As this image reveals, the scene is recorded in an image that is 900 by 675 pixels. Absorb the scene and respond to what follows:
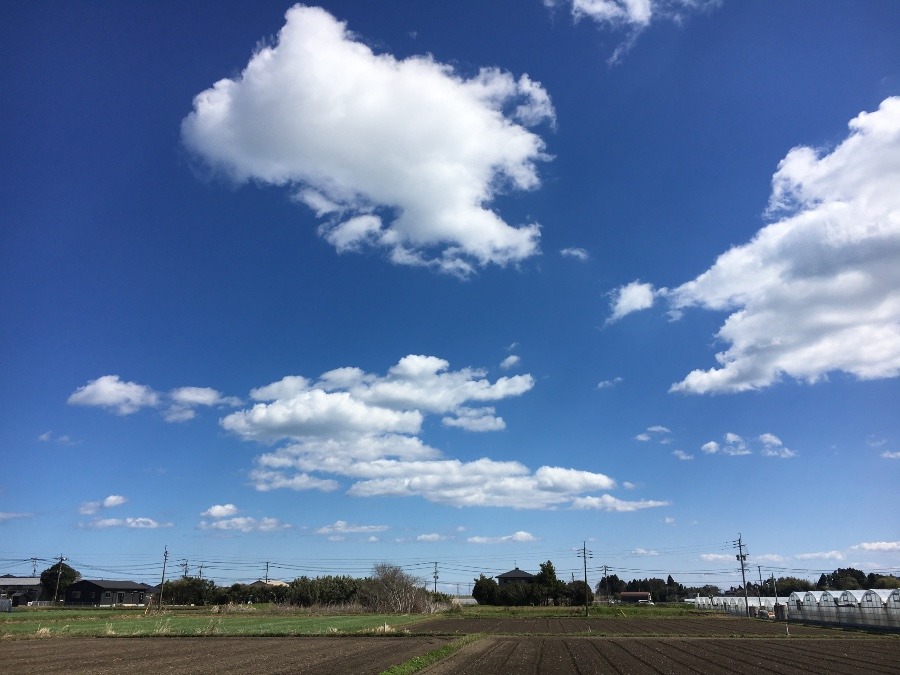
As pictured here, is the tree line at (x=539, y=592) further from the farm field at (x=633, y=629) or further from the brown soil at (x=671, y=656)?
the brown soil at (x=671, y=656)

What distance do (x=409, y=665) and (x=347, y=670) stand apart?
3.10 m

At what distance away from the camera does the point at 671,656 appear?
33.5 metres

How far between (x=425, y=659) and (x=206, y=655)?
1164 centimetres

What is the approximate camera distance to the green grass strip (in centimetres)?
2630

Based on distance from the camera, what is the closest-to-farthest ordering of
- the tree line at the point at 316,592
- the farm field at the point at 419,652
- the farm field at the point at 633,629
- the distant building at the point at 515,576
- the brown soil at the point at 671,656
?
the farm field at the point at 419,652 < the brown soil at the point at 671,656 < the farm field at the point at 633,629 < the tree line at the point at 316,592 < the distant building at the point at 515,576

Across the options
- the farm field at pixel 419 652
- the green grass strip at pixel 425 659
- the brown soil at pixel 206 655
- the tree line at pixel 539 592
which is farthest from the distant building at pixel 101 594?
the green grass strip at pixel 425 659

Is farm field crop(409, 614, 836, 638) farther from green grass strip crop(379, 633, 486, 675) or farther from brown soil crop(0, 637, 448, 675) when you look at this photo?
brown soil crop(0, 637, 448, 675)

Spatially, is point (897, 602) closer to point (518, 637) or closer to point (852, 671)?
point (518, 637)

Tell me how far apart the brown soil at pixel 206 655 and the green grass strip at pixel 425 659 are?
35.0 inches

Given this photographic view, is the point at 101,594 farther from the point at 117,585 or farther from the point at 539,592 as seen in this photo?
the point at 539,592

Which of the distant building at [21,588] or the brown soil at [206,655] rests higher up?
the brown soil at [206,655]

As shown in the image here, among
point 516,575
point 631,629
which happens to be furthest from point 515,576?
point 631,629

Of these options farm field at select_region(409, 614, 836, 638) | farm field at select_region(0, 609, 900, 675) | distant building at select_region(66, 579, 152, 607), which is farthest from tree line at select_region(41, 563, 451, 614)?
farm field at select_region(0, 609, 900, 675)

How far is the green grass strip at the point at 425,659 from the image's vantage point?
26305 millimetres
